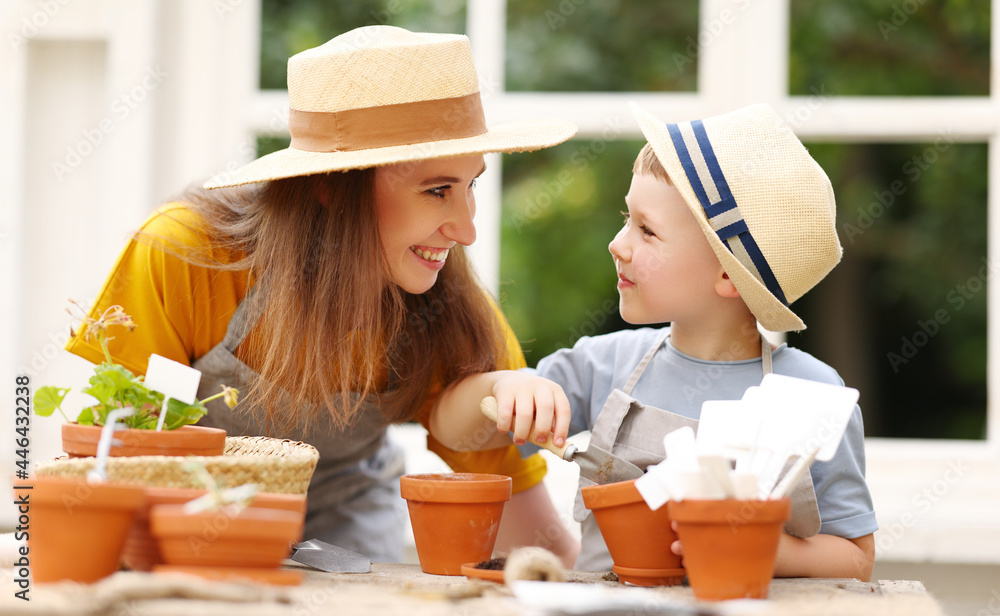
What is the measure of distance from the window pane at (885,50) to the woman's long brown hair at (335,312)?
2400 mm

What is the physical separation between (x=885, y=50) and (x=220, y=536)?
3355mm

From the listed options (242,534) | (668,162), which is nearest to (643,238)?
(668,162)

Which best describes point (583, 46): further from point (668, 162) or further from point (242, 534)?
point (242, 534)

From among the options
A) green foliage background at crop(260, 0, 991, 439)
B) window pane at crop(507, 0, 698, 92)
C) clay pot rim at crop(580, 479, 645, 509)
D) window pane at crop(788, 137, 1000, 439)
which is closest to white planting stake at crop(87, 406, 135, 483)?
clay pot rim at crop(580, 479, 645, 509)

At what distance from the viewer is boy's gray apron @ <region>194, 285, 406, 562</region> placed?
3.87 feet

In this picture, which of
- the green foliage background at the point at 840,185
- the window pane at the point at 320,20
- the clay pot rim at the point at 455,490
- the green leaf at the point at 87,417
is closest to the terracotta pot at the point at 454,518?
the clay pot rim at the point at 455,490

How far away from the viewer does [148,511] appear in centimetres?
73

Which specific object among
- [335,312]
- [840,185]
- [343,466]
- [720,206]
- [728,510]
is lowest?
[343,466]

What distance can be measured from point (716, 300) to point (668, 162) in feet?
0.63

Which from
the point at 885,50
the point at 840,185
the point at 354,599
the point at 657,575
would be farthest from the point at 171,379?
the point at 840,185

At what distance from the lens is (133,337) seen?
1.15m

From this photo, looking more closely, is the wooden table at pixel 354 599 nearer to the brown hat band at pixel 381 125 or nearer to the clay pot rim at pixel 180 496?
the clay pot rim at pixel 180 496

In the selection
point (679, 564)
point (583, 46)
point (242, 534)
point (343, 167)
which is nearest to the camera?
point (242, 534)

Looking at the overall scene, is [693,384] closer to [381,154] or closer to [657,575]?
[657,575]
